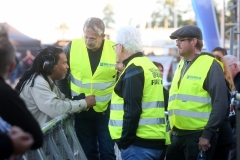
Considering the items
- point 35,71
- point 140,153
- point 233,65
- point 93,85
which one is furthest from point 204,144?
point 233,65

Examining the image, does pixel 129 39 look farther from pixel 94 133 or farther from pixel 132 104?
pixel 94 133

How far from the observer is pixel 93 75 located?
251 inches

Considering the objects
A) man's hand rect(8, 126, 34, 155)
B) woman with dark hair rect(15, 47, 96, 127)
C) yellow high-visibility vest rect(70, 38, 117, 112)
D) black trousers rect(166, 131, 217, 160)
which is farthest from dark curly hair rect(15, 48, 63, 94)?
man's hand rect(8, 126, 34, 155)

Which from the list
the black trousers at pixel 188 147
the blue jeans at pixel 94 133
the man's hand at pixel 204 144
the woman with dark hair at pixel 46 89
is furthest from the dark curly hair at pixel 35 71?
the man's hand at pixel 204 144

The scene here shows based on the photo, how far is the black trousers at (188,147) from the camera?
18.5 feet

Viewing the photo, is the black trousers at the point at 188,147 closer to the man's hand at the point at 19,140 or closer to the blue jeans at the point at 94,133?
the blue jeans at the point at 94,133

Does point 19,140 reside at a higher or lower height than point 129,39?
lower

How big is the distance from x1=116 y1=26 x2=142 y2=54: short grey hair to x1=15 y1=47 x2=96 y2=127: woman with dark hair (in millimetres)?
864

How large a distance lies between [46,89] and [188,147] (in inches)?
57.3

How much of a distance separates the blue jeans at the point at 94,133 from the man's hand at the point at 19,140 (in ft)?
11.5

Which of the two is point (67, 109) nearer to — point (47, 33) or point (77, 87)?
point (77, 87)

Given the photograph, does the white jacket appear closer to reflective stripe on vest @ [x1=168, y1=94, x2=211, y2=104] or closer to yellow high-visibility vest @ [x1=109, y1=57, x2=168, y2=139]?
yellow high-visibility vest @ [x1=109, y1=57, x2=168, y2=139]

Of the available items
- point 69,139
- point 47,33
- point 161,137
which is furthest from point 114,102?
point 47,33

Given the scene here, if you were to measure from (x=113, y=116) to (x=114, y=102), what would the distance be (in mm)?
120
